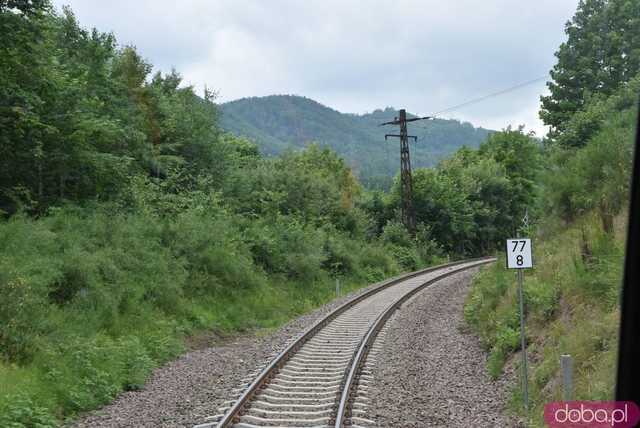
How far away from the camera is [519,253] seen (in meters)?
9.05

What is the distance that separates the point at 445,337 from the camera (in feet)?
47.6

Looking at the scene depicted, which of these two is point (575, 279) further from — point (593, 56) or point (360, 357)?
point (593, 56)

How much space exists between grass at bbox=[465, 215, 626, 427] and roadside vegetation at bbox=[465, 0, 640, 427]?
0.02 m

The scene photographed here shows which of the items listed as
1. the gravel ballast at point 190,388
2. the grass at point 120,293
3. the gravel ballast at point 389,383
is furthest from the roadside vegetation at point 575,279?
the grass at point 120,293

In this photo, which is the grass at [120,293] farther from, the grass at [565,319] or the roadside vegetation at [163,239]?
the grass at [565,319]

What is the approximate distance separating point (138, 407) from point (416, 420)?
173 inches

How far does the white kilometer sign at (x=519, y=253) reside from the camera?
900 cm

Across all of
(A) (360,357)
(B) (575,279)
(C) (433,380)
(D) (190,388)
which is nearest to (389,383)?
(C) (433,380)

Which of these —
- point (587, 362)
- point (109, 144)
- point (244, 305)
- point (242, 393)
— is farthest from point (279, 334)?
point (109, 144)

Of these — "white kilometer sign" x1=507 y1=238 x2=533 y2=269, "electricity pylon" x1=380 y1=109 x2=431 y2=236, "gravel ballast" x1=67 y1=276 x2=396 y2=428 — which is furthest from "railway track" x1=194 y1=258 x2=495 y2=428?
"electricity pylon" x1=380 y1=109 x2=431 y2=236

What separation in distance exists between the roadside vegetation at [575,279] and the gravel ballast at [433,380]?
17.2 inches

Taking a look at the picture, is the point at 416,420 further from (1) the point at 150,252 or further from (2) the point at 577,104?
(2) the point at 577,104

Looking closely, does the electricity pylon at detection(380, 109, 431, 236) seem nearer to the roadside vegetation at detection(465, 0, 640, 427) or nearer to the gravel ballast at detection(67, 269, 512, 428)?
the roadside vegetation at detection(465, 0, 640, 427)

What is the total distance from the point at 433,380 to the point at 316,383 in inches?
87.1
